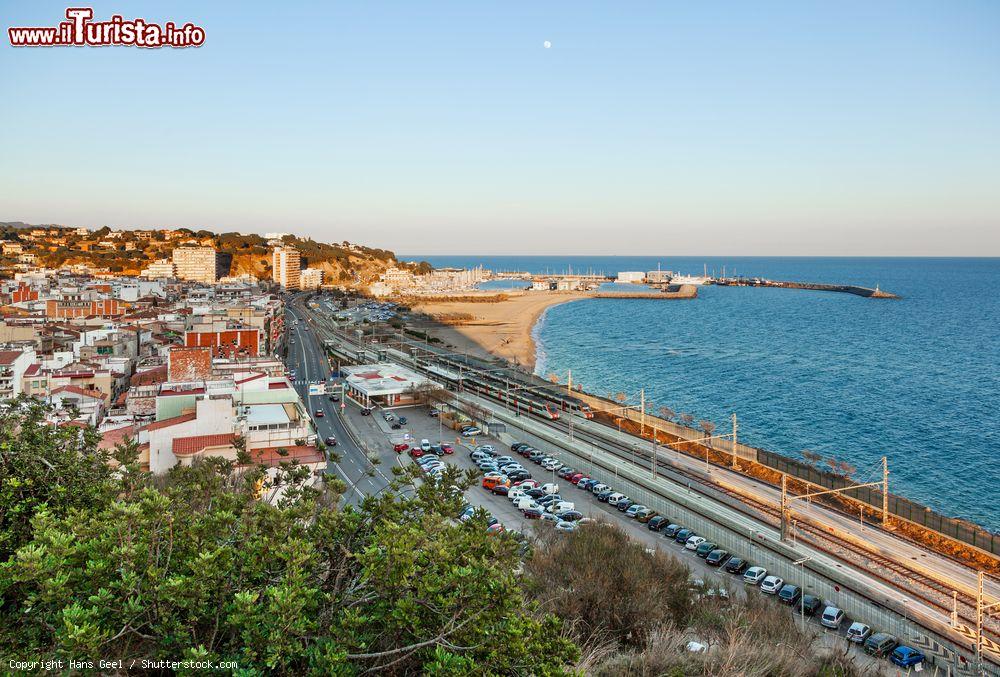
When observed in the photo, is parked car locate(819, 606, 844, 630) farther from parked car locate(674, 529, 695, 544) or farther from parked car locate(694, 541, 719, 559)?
parked car locate(674, 529, 695, 544)


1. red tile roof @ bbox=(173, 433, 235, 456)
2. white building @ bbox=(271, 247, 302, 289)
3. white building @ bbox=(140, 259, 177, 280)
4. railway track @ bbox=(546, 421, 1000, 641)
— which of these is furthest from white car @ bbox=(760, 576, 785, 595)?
white building @ bbox=(271, 247, 302, 289)

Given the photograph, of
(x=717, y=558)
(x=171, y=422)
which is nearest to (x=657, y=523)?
(x=717, y=558)

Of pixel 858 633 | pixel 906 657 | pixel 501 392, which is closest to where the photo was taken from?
pixel 906 657

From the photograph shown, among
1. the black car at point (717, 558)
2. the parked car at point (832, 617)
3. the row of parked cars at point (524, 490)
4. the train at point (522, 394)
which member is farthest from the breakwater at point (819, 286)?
the parked car at point (832, 617)

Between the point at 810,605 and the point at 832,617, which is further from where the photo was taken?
the point at 810,605

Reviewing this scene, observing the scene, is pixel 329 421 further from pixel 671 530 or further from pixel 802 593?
pixel 802 593

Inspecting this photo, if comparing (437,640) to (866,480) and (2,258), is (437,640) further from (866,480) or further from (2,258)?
(2,258)

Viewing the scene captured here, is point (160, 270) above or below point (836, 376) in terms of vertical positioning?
above

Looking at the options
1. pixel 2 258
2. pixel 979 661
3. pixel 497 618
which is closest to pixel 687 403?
pixel 979 661

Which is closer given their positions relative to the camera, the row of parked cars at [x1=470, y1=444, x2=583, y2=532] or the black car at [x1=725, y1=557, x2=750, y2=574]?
the black car at [x1=725, y1=557, x2=750, y2=574]
